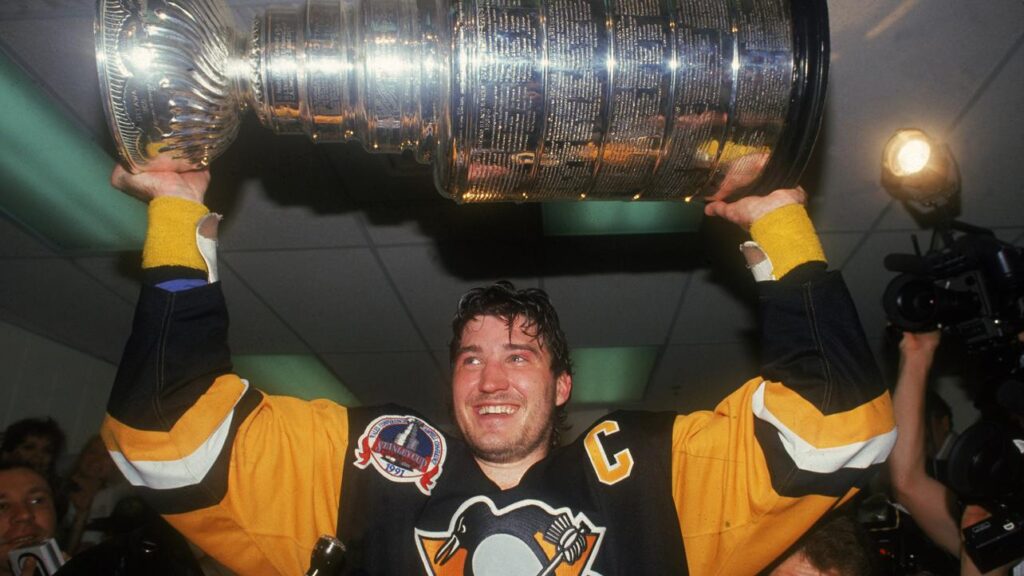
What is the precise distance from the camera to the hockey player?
950mm

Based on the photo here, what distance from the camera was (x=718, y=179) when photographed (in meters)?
0.86

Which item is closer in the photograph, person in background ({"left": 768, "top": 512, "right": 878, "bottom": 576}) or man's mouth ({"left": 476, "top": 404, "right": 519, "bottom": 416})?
man's mouth ({"left": 476, "top": 404, "right": 519, "bottom": 416})

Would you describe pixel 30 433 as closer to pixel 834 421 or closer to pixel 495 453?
pixel 495 453

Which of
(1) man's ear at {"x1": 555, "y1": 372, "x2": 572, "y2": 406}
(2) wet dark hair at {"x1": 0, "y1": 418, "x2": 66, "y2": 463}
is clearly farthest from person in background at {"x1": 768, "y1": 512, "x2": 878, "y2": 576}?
(2) wet dark hair at {"x1": 0, "y1": 418, "x2": 66, "y2": 463}

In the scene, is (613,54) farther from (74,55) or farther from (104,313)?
(104,313)

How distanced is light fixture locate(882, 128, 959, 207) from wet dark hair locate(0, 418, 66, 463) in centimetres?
319

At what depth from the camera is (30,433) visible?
2.50 m

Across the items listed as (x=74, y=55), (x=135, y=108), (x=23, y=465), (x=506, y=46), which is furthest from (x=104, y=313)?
(x=506, y=46)

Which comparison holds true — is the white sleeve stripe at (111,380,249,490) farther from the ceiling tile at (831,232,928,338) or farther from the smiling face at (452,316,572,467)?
the ceiling tile at (831,232,928,338)

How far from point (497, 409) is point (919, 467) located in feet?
4.10

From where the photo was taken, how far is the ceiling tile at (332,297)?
2707 millimetres

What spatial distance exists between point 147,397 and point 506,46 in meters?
0.69

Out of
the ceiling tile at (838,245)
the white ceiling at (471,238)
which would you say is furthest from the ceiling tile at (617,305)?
the ceiling tile at (838,245)

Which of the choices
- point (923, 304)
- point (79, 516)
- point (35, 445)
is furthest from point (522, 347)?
point (79, 516)
